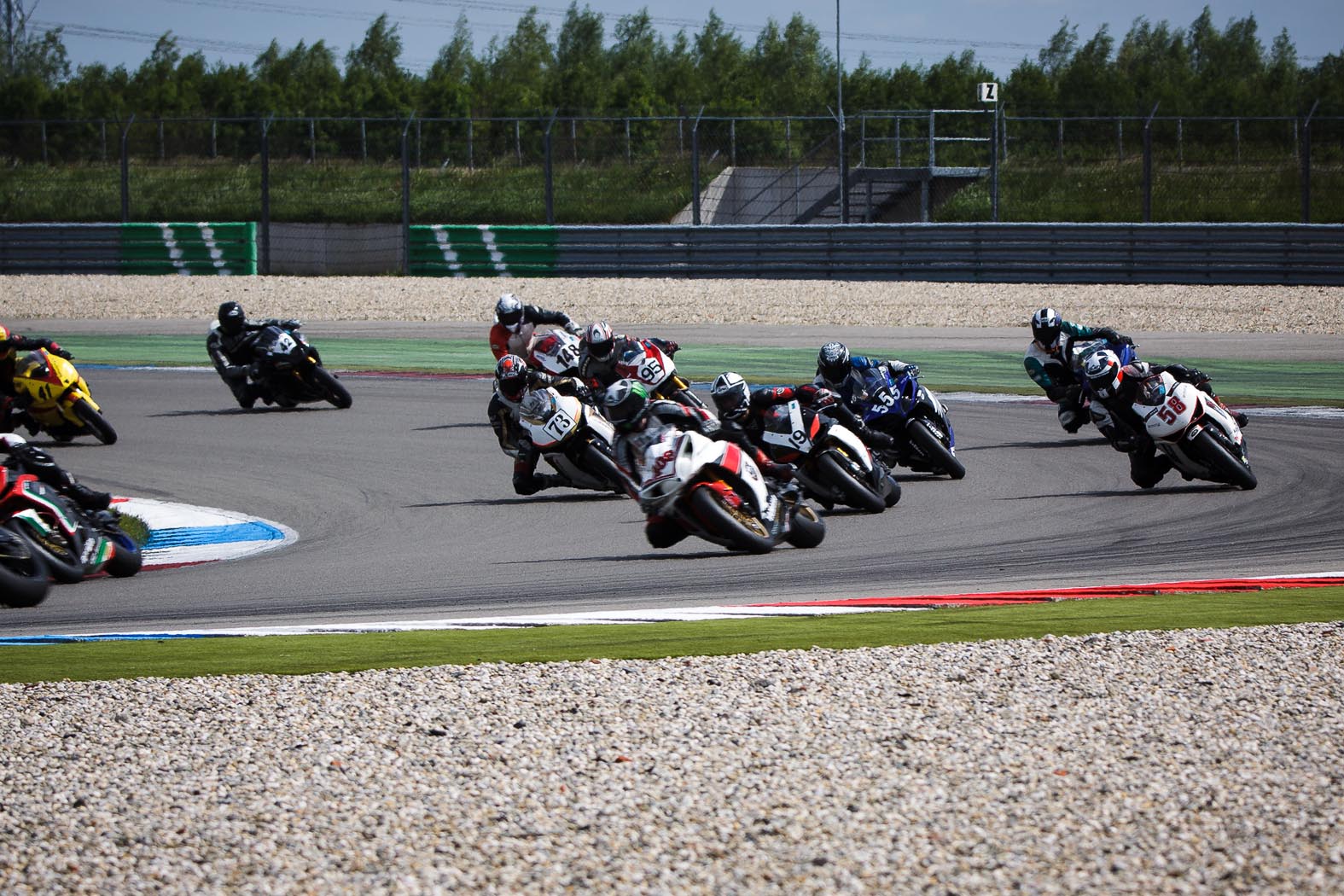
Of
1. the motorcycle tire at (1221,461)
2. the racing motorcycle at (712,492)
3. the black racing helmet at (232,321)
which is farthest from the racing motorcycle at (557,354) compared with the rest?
the motorcycle tire at (1221,461)

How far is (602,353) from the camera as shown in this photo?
1437 cm

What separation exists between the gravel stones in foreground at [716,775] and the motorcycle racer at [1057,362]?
7.49m

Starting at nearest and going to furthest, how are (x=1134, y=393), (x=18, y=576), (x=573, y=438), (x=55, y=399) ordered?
1. (x=18, y=576)
2. (x=1134, y=393)
3. (x=573, y=438)
4. (x=55, y=399)

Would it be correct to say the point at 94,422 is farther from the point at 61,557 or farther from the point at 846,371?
the point at 846,371

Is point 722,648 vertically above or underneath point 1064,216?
underneath

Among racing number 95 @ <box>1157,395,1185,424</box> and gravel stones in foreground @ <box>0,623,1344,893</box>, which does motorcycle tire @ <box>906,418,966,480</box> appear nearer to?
racing number 95 @ <box>1157,395,1185,424</box>

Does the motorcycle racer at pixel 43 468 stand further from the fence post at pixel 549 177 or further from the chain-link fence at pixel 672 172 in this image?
the fence post at pixel 549 177

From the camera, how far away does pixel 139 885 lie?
4617mm

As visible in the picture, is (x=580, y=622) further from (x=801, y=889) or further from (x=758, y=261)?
(x=758, y=261)

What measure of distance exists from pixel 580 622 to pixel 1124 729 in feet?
9.74

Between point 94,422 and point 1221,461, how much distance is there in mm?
9778

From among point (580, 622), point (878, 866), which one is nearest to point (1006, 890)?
point (878, 866)

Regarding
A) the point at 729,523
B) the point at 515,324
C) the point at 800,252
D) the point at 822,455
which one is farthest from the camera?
the point at 800,252

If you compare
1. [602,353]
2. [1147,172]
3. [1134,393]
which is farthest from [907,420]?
[1147,172]
